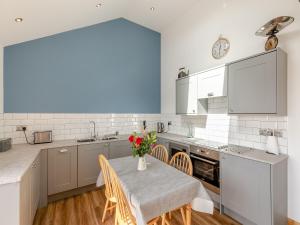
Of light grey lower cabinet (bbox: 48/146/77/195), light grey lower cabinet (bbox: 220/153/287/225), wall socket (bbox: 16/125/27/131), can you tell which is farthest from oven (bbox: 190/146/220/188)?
wall socket (bbox: 16/125/27/131)

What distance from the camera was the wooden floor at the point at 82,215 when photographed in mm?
2016

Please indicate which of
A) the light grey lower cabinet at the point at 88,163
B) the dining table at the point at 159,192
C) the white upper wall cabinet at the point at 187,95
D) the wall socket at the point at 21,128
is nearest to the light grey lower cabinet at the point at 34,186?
the light grey lower cabinet at the point at 88,163

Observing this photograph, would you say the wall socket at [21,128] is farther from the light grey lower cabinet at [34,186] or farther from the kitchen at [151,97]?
the light grey lower cabinet at [34,186]

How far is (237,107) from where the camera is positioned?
2143 mm

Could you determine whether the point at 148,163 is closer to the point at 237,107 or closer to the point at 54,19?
the point at 237,107

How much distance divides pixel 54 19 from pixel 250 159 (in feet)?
10.8

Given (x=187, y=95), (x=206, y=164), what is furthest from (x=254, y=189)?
(x=187, y=95)

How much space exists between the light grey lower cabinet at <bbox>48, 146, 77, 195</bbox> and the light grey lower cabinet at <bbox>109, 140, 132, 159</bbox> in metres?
0.63

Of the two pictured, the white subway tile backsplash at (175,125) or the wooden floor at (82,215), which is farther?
the white subway tile backsplash at (175,125)

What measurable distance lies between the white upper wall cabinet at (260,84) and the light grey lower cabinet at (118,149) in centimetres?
200

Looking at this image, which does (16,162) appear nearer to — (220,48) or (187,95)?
(187,95)

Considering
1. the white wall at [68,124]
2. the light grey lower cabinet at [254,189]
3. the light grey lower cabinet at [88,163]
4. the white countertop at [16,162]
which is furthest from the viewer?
the light grey lower cabinet at [88,163]

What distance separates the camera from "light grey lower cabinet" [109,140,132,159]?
299 centimetres

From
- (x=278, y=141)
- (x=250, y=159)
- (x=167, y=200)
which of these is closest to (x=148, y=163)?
(x=167, y=200)
